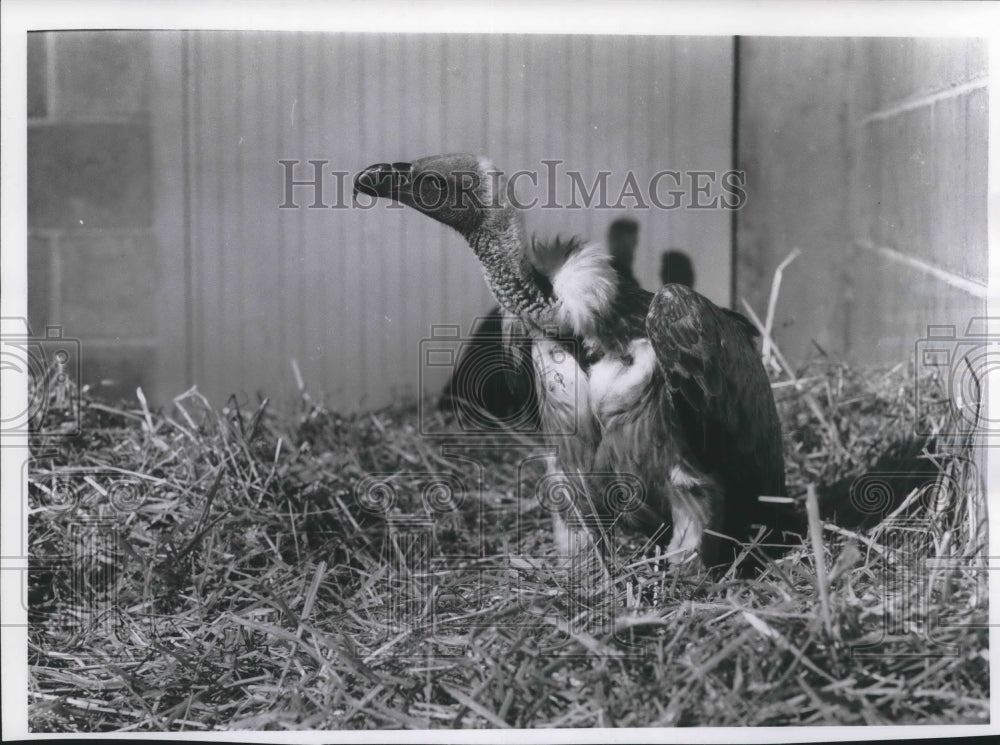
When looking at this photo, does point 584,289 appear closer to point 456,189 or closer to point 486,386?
point 456,189

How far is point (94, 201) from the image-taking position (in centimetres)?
336

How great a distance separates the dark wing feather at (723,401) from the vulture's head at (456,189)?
0.61 meters

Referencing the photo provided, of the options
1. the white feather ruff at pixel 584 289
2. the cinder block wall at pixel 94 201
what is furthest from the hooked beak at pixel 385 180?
the cinder block wall at pixel 94 201

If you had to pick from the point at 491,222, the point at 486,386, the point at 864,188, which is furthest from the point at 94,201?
the point at 864,188

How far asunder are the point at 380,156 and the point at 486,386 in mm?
869

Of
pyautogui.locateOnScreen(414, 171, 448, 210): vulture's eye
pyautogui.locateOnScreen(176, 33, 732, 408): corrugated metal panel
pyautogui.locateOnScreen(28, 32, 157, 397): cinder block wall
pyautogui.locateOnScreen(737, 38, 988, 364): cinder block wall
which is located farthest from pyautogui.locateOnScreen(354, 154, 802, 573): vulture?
pyautogui.locateOnScreen(28, 32, 157, 397): cinder block wall

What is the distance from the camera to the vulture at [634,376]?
289 cm

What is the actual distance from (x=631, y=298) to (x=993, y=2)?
1190mm

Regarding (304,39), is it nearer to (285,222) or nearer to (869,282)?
(285,222)

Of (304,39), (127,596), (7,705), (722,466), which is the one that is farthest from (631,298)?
(7,705)

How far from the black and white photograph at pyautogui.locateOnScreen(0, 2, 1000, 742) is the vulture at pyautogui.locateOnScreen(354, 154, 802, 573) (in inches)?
0.5

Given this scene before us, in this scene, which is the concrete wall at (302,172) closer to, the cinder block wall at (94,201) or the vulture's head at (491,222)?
the cinder block wall at (94,201)

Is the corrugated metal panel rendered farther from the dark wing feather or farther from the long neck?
the dark wing feather

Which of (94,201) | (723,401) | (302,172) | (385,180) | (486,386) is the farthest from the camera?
(486,386)
